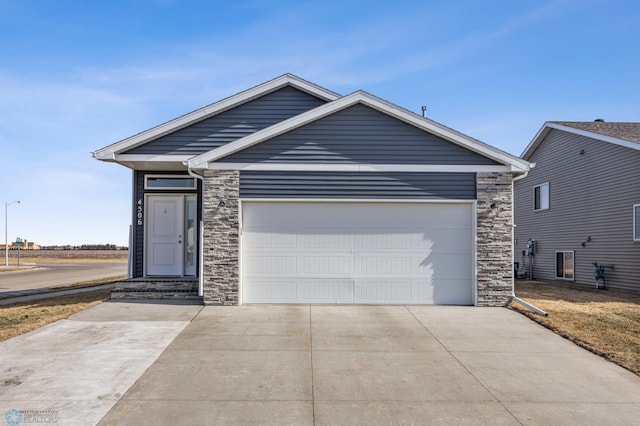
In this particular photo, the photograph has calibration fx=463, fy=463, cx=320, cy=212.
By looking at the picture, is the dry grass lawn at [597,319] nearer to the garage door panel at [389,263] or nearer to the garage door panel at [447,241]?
the garage door panel at [447,241]

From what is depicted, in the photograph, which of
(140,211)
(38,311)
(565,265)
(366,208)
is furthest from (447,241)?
(565,265)

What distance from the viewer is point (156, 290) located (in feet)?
34.9

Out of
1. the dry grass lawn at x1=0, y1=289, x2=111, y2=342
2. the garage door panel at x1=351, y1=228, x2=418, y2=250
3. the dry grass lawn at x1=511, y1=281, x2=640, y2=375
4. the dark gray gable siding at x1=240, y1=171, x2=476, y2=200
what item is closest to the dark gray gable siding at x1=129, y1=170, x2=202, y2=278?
the dry grass lawn at x1=0, y1=289, x2=111, y2=342

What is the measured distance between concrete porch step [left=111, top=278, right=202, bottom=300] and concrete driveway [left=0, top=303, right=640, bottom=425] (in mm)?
1678

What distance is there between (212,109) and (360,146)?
4.03m

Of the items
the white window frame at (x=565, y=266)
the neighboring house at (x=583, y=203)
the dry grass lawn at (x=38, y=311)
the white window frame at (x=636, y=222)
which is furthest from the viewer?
the white window frame at (x=565, y=266)

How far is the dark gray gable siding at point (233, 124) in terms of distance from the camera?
11359 mm

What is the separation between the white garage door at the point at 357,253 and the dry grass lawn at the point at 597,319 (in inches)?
73.6

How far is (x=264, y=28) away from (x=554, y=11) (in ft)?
24.4

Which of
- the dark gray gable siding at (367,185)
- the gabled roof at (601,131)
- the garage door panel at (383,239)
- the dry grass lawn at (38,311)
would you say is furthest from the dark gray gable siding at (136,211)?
the gabled roof at (601,131)

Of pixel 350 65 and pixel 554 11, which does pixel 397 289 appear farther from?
pixel 554 11

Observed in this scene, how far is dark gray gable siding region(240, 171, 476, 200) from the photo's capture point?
32.7 feet

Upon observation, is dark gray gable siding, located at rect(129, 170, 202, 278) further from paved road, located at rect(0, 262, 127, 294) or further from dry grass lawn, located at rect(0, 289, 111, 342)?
paved road, located at rect(0, 262, 127, 294)

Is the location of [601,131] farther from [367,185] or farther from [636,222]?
[367,185]
